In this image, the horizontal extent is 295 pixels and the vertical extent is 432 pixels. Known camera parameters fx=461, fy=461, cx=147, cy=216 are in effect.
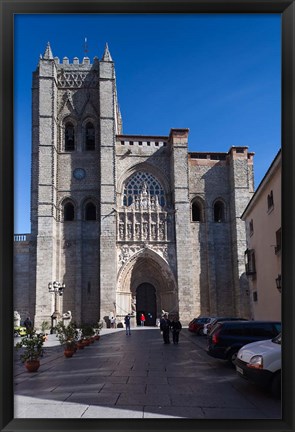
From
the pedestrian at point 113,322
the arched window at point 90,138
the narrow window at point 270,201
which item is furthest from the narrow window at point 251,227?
the arched window at point 90,138

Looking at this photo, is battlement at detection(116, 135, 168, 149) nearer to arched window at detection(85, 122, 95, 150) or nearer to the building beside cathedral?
the building beside cathedral

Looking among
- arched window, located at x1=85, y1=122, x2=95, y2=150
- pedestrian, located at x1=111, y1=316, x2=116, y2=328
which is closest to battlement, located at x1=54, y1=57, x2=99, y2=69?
arched window, located at x1=85, y1=122, x2=95, y2=150

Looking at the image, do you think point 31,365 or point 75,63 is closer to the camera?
point 31,365

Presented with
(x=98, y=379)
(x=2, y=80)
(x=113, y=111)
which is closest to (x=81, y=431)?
(x=2, y=80)

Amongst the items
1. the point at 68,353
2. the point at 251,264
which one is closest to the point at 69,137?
the point at 251,264

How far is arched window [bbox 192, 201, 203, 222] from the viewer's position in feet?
119

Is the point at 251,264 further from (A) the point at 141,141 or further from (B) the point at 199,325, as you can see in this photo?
(A) the point at 141,141

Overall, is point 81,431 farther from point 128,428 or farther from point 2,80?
point 2,80

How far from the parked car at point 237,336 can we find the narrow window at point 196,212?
24319 millimetres

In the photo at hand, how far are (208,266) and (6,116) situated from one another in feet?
101

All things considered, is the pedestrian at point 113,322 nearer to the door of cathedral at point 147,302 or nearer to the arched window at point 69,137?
the door of cathedral at point 147,302

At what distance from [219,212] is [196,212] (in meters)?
1.83

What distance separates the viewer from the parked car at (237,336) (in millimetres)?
11742

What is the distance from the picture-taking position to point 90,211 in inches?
1390
